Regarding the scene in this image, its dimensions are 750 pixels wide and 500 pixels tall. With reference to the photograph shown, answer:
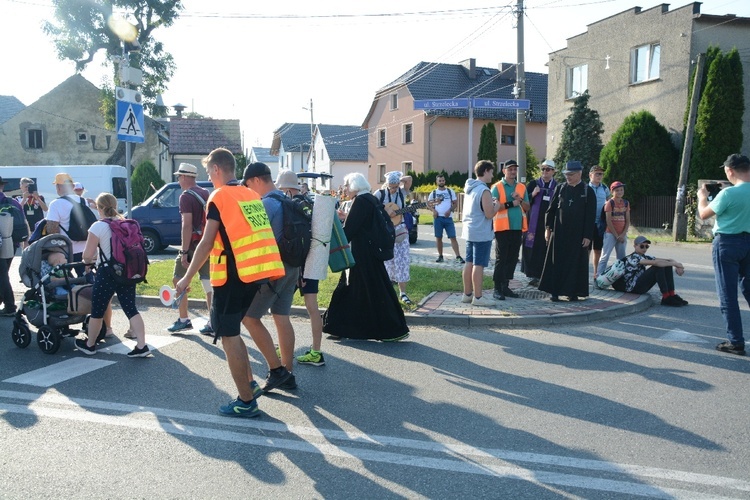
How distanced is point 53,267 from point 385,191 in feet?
14.9

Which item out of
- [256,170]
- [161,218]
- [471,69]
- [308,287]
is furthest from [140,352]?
[471,69]

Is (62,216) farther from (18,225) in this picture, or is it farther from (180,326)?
(180,326)

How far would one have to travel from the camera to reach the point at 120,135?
981cm

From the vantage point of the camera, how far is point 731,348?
252 inches

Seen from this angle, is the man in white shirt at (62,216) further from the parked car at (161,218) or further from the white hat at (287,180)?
the parked car at (161,218)

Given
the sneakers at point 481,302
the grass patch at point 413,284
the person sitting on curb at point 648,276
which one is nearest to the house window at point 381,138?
the grass patch at point 413,284

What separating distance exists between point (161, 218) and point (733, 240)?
13842mm

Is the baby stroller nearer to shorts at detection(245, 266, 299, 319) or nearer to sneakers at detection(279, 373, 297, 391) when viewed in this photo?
shorts at detection(245, 266, 299, 319)

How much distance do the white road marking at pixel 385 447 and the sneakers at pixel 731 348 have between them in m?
3.10

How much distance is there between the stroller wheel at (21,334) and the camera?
691cm

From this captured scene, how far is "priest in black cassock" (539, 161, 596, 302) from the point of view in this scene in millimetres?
8680

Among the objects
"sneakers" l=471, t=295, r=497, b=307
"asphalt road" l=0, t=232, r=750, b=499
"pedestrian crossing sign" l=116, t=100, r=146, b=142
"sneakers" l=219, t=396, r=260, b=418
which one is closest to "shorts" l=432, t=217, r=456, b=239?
"sneakers" l=471, t=295, r=497, b=307

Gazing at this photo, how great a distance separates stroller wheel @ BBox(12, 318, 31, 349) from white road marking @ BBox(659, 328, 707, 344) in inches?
272

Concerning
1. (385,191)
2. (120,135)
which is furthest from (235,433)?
(120,135)
